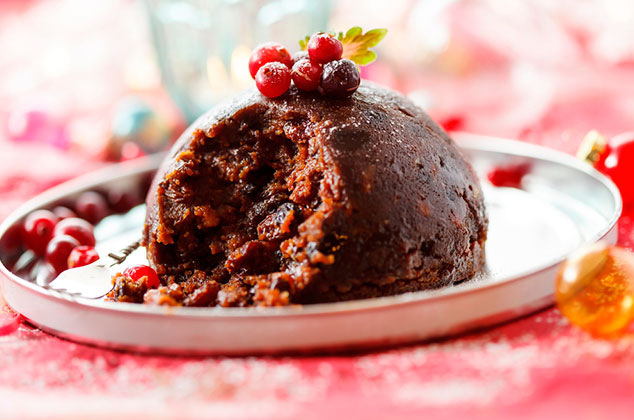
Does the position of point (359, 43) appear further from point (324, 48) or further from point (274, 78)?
point (274, 78)

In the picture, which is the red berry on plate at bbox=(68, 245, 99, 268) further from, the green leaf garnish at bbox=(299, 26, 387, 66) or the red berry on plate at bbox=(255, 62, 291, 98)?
the green leaf garnish at bbox=(299, 26, 387, 66)

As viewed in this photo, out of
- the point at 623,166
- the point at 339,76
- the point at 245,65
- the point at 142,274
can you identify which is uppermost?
the point at 339,76

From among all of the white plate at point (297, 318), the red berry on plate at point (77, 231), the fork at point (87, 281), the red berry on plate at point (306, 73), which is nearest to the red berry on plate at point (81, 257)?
the fork at point (87, 281)

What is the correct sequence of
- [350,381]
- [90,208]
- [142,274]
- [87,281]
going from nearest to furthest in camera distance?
[350,381] → [142,274] → [87,281] → [90,208]

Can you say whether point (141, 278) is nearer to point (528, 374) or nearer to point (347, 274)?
point (347, 274)

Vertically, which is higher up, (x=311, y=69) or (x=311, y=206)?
(x=311, y=69)

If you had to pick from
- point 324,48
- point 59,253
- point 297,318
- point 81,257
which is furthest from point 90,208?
point 297,318

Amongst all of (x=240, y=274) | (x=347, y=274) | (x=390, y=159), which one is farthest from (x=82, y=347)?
(x=390, y=159)
